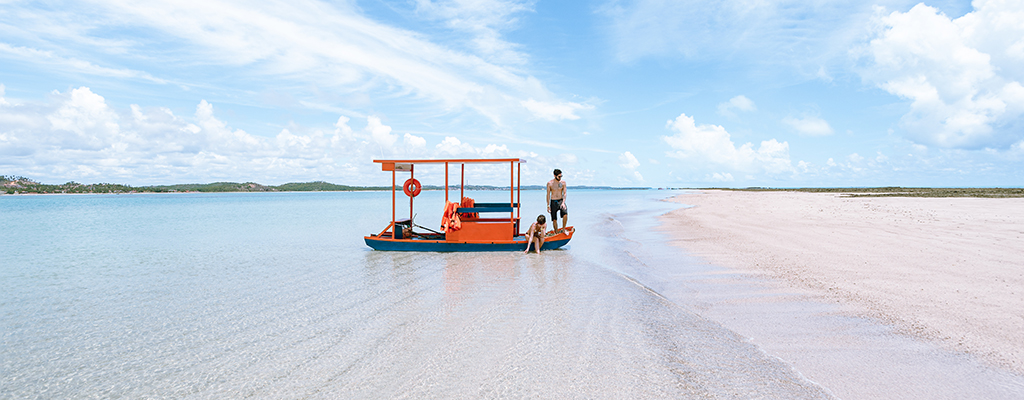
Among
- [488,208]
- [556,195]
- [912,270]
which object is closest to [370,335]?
[488,208]

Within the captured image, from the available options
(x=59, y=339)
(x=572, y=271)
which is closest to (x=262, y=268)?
(x=59, y=339)

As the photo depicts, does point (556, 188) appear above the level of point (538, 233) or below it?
above

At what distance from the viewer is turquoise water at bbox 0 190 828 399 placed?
4680 mm

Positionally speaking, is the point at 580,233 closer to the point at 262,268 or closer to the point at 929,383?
the point at 262,268

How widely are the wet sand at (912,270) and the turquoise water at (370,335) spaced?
2374 millimetres

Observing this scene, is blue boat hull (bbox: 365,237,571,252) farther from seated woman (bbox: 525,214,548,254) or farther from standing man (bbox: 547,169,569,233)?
standing man (bbox: 547,169,569,233)

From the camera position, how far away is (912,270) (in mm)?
8891

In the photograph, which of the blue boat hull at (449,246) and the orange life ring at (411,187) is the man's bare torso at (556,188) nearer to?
the blue boat hull at (449,246)

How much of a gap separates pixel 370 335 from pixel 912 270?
33.4ft

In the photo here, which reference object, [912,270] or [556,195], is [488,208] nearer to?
[556,195]

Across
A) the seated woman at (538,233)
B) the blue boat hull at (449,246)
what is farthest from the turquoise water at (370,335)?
the blue boat hull at (449,246)

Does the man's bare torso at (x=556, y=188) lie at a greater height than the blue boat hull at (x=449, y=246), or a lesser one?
greater

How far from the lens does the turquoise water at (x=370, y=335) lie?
4.68 meters

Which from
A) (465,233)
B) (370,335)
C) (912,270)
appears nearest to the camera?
(370,335)
